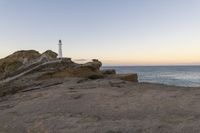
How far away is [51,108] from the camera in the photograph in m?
6.51

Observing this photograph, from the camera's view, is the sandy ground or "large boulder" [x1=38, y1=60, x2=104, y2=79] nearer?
the sandy ground

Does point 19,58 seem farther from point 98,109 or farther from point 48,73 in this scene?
point 98,109

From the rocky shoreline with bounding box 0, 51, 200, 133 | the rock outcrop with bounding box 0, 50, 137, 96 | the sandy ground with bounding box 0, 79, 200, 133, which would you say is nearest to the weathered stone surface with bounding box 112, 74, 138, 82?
the rock outcrop with bounding box 0, 50, 137, 96

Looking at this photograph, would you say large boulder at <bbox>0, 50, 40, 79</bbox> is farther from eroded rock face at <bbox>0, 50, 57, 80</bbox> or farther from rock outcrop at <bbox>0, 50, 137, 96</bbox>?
rock outcrop at <bbox>0, 50, 137, 96</bbox>

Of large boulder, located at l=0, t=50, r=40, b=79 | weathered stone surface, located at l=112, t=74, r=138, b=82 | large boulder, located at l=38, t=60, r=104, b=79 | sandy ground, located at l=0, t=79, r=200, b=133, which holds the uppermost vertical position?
large boulder, located at l=0, t=50, r=40, b=79

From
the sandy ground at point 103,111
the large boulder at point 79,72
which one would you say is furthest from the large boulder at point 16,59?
the sandy ground at point 103,111

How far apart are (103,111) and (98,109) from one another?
164 millimetres

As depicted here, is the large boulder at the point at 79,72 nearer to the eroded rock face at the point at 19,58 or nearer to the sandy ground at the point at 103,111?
the sandy ground at the point at 103,111

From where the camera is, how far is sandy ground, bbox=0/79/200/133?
518cm

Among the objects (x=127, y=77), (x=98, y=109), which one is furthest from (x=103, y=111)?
(x=127, y=77)

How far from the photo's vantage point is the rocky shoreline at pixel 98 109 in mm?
5207

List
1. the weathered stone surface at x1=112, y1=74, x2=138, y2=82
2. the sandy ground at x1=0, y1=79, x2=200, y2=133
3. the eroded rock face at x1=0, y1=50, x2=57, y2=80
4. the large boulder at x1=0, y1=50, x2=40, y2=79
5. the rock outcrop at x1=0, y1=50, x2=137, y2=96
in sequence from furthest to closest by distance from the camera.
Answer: the large boulder at x1=0, y1=50, x2=40, y2=79 → the eroded rock face at x1=0, y1=50, x2=57, y2=80 → the weathered stone surface at x1=112, y1=74, x2=138, y2=82 → the rock outcrop at x1=0, y1=50, x2=137, y2=96 → the sandy ground at x1=0, y1=79, x2=200, y2=133

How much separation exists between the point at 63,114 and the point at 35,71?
18.7ft

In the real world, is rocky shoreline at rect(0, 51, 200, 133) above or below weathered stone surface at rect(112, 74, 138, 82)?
below
